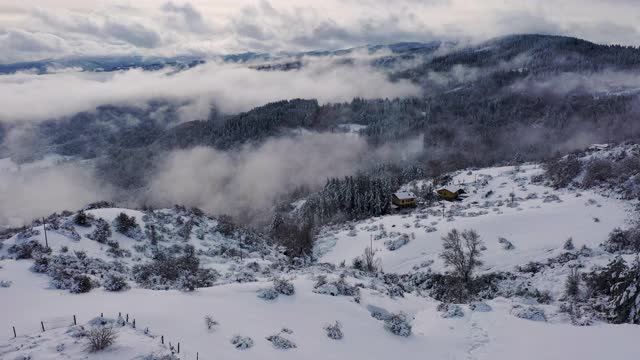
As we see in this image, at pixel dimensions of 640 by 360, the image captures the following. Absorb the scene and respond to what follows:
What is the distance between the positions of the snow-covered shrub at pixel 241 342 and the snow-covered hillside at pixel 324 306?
168 mm

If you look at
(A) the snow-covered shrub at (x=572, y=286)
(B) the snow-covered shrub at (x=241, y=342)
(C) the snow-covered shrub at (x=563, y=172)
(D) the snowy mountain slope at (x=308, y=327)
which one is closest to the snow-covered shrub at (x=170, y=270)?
(D) the snowy mountain slope at (x=308, y=327)

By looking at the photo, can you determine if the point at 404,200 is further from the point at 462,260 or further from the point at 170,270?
the point at 170,270

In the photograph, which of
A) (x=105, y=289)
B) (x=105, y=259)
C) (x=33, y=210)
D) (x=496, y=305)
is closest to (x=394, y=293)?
(x=496, y=305)

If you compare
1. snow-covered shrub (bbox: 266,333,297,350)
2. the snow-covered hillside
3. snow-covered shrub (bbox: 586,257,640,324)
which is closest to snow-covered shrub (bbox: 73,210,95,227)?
the snow-covered hillside

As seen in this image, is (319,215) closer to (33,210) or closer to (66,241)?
(66,241)

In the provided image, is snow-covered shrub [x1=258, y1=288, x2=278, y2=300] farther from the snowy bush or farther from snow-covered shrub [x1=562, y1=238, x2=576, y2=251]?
snow-covered shrub [x1=562, y1=238, x2=576, y2=251]

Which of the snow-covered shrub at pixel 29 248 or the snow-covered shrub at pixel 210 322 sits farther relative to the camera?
the snow-covered shrub at pixel 29 248

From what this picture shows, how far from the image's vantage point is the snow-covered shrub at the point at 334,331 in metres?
19.0

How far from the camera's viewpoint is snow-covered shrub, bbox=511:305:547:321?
22.4 meters

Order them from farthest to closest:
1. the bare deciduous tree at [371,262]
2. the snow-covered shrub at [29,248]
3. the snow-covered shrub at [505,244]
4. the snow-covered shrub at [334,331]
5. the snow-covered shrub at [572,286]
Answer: the bare deciduous tree at [371,262], the snow-covered shrub at [505,244], the snow-covered shrub at [29,248], the snow-covered shrub at [572,286], the snow-covered shrub at [334,331]

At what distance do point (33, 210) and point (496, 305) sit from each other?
21214 cm

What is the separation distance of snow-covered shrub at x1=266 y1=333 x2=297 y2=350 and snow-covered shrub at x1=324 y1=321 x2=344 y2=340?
217 cm

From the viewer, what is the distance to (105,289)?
72.7 ft

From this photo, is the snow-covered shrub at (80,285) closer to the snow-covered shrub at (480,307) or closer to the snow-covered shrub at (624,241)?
the snow-covered shrub at (480,307)
